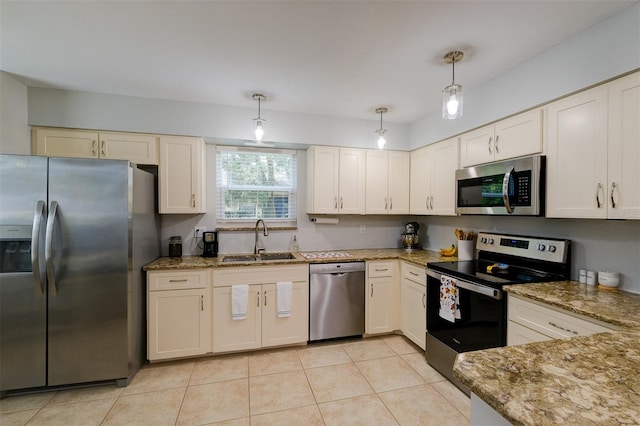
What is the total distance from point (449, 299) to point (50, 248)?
3.13m

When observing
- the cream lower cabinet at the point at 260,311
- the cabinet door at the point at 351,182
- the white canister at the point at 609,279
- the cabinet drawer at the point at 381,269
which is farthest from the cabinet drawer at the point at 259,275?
the white canister at the point at 609,279

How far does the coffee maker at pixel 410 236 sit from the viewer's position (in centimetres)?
362

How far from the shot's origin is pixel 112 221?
225cm

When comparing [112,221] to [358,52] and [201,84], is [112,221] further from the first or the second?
[358,52]

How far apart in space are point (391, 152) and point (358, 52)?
67.1 inches

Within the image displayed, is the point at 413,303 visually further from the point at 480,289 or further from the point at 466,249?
the point at 480,289

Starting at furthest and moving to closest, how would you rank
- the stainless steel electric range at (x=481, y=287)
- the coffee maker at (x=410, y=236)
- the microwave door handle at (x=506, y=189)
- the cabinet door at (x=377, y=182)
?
the coffee maker at (x=410, y=236)
the cabinet door at (x=377, y=182)
the microwave door handle at (x=506, y=189)
the stainless steel electric range at (x=481, y=287)

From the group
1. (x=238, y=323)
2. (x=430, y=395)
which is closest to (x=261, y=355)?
(x=238, y=323)

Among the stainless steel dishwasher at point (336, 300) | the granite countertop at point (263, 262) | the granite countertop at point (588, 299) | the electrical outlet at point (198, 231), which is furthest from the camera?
the electrical outlet at point (198, 231)

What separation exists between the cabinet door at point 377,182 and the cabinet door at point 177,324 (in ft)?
6.97

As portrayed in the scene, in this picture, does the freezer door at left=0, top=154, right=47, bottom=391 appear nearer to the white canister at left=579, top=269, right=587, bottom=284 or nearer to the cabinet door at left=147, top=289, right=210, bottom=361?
the cabinet door at left=147, top=289, right=210, bottom=361

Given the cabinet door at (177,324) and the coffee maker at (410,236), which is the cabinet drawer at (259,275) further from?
the coffee maker at (410,236)

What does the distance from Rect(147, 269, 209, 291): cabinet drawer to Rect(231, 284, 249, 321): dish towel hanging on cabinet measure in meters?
0.29

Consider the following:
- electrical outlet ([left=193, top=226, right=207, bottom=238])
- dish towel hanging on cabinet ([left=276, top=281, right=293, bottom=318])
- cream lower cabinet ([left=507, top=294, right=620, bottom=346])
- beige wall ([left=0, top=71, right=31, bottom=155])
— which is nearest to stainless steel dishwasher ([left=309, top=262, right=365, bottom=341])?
dish towel hanging on cabinet ([left=276, top=281, right=293, bottom=318])
